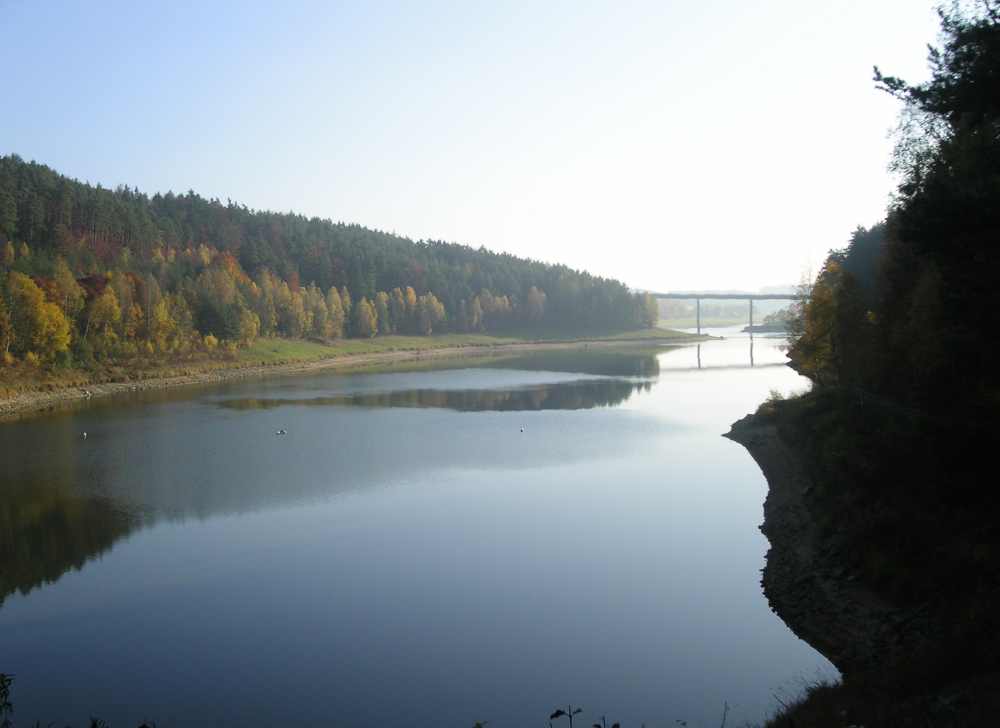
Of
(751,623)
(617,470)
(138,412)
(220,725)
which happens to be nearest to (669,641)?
(751,623)

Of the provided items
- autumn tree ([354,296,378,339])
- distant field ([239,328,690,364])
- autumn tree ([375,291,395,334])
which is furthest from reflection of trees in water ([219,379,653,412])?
autumn tree ([375,291,395,334])

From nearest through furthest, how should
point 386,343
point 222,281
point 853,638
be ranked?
point 853,638
point 222,281
point 386,343

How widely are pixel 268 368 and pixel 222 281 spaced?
30.7ft

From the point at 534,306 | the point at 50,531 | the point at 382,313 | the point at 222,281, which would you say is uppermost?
the point at 222,281

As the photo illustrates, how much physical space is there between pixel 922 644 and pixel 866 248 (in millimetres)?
35138

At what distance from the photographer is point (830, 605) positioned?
42.7ft

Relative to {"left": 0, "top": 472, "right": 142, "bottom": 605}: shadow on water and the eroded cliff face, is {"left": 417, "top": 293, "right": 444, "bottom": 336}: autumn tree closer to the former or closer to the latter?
{"left": 0, "top": 472, "right": 142, "bottom": 605}: shadow on water

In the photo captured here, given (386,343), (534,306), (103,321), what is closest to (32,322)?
(103,321)

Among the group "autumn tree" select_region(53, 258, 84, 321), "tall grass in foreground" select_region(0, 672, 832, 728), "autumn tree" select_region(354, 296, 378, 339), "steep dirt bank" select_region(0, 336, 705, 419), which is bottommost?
"tall grass in foreground" select_region(0, 672, 832, 728)

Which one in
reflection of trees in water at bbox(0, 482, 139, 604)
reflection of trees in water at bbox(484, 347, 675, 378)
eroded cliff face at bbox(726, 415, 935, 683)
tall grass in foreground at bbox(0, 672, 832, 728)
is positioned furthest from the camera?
reflection of trees in water at bbox(484, 347, 675, 378)

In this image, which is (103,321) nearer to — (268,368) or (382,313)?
(268,368)

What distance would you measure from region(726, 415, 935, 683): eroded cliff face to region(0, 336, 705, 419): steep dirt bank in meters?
35.8

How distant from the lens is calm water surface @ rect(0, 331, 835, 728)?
11.1 m

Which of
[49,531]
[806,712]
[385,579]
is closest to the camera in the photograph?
[806,712]
